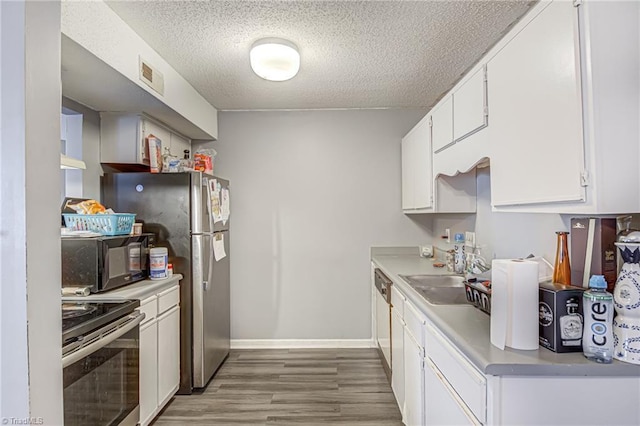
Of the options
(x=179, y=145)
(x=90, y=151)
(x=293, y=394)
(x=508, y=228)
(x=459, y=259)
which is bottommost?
(x=293, y=394)

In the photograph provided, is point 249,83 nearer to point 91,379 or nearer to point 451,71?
point 451,71

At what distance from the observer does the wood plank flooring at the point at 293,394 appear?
2.45 metres

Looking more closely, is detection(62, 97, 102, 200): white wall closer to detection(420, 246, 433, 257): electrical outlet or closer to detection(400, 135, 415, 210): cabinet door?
detection(400, 135, 415, 210): cabinet door

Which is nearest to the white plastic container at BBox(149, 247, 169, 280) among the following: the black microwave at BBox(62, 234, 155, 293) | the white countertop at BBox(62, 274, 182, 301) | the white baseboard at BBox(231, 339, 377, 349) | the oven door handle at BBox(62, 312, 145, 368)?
the white countertop at BBox(62, 274, 182, 301)

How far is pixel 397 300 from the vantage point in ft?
8.02

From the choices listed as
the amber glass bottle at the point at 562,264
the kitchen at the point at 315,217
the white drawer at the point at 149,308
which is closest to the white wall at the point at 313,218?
the kitchen at the point at 315,217

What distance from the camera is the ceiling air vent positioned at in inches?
87.0

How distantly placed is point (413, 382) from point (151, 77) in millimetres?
2340

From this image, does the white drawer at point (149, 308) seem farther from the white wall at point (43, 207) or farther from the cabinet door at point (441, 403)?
the cabinet door at point (441, 403)

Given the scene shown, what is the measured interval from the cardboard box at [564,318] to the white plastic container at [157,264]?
7.43ft

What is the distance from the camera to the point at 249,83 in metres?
2.98

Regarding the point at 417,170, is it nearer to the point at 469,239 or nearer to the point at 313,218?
the point at 469,239

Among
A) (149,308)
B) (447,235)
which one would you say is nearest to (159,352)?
(149,308)

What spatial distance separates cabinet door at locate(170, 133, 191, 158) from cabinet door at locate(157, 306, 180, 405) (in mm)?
1473
